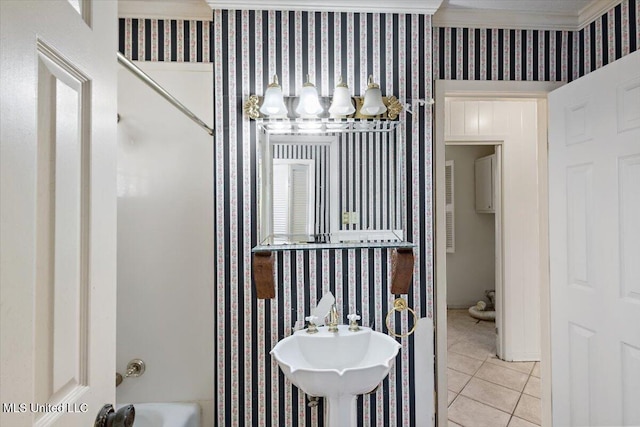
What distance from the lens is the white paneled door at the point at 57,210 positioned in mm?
444

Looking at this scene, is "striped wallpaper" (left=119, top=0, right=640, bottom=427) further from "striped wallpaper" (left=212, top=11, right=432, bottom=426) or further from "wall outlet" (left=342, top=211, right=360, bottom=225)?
"wall outlet" (left=342, top=211, right=360, bottom=225)

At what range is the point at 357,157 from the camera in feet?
5.81

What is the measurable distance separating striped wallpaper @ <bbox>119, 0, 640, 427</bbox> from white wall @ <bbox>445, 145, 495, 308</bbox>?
3.09 metres

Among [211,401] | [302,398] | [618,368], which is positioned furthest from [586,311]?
[211,401]

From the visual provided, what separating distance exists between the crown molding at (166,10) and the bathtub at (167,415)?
205 cm

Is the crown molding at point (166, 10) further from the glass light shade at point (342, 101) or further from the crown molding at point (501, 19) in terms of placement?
the crown molding at point (501, 19)

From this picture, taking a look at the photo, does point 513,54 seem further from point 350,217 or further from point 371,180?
point 350,217

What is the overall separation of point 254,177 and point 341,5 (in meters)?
1.01

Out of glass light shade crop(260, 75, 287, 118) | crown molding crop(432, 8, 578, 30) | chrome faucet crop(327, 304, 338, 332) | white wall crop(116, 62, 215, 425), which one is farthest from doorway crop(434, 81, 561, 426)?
white wall crop(116, 62, 215, 425)

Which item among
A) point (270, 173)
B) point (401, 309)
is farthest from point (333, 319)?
point (270, 173)

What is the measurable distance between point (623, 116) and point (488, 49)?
0.78 meters

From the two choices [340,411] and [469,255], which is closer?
[340,411]

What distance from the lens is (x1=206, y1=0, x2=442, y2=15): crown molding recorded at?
1.70m

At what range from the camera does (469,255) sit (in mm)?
4828
